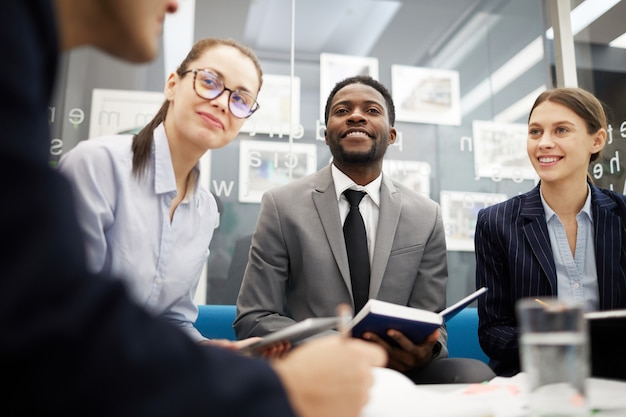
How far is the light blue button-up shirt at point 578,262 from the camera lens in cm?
183

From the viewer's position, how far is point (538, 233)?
6.17ft

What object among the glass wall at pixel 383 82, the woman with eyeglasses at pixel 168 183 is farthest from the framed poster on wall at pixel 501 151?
the woman with eyeglasses at pixel 168 183

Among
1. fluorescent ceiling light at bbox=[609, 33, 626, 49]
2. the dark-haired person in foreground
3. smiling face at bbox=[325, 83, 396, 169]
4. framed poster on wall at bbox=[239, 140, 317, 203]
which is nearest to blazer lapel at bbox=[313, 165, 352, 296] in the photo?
smiling face at bbox=[325, 83, 396, 169]

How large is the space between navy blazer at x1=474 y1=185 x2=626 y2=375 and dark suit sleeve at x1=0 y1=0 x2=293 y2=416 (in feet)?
5.11

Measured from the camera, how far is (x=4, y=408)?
31 cm

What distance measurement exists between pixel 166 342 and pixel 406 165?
9.68 feet

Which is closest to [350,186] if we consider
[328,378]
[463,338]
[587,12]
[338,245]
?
[338,245]

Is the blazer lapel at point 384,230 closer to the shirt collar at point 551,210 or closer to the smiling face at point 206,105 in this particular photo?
the shirt collar at point 551,210

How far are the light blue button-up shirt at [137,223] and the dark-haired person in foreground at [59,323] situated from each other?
0.98 meters

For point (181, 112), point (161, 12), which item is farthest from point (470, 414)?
point (181, 112)

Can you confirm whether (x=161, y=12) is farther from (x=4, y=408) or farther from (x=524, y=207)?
(x=524, y=207)

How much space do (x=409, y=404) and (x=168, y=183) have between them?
1.07 metres

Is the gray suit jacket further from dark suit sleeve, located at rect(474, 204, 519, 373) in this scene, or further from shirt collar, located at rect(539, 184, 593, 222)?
shirt collar, located at rect(539, 184, 593, 222)

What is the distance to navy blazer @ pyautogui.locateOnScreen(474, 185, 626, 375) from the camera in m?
1.80
